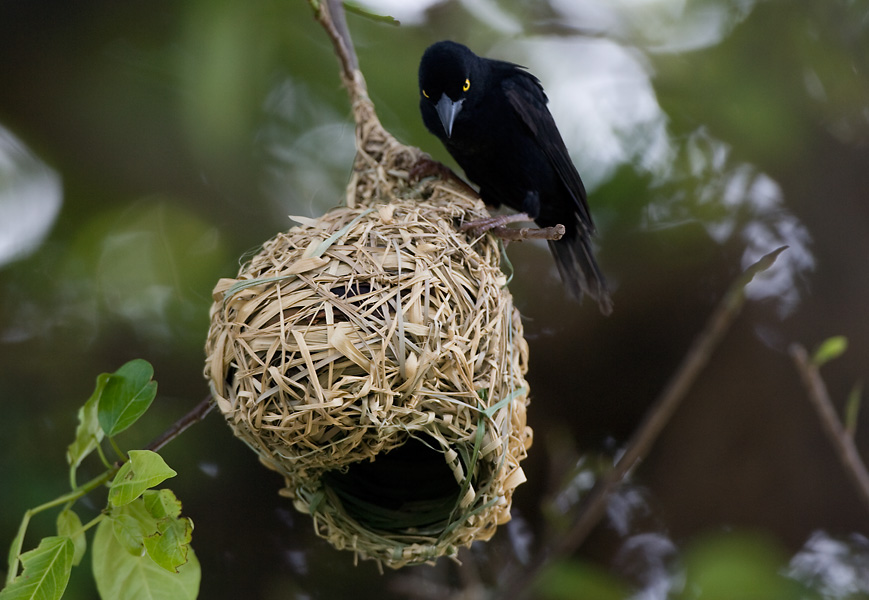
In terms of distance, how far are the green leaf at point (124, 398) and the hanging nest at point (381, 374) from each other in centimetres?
20

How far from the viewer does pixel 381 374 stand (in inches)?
58.6

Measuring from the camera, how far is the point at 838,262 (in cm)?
350

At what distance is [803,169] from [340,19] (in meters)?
2.46

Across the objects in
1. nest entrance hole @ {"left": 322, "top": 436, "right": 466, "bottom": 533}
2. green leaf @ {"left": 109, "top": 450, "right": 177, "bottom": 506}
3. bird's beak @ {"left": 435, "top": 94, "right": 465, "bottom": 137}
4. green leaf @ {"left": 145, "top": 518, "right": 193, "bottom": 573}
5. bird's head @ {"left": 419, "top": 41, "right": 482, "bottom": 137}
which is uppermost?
bird's head @ {"left": 419, "top": 41, "right": 482, "bottom": 137}

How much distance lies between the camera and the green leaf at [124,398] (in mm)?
1413

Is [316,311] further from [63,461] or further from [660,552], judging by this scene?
[660,552]

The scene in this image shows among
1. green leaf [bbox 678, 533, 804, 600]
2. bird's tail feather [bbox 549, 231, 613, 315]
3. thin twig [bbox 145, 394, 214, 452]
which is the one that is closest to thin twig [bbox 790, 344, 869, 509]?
green leaf [bbox 678, 533, 804, 600]

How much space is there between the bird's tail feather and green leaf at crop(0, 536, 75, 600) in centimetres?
187

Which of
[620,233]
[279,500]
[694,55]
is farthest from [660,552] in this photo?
[694,55]

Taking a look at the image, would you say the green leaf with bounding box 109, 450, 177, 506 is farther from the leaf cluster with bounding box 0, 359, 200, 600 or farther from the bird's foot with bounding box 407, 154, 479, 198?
the bird's foot with bounding box 407, 154, 479, 198

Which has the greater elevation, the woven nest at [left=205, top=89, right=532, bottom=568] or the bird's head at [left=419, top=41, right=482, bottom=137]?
the bird's head at [left=419, top=41, right=482, bottom=137]

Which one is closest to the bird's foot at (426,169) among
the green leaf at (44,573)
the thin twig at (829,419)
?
the thin twig at (829,419)

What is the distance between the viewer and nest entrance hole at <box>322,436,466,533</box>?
1756mm

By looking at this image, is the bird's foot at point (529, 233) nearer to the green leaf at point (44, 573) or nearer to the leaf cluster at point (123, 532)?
the leaf cluster at point (123, 532)
